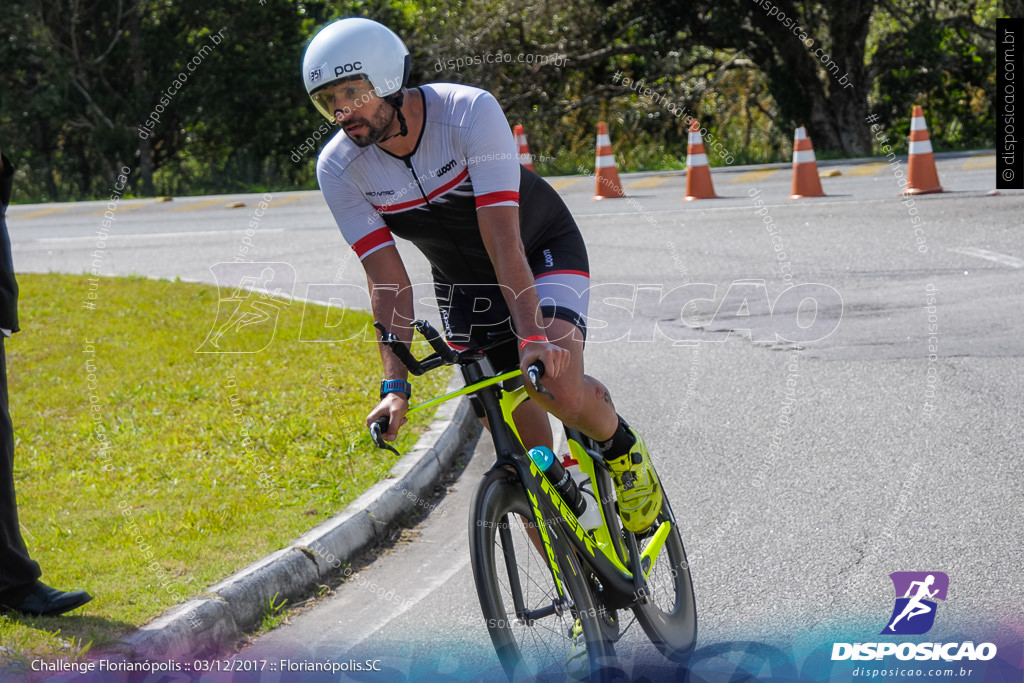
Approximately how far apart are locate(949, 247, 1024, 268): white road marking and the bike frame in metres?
6.40

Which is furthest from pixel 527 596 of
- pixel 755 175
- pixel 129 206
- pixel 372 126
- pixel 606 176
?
pixel 129 206

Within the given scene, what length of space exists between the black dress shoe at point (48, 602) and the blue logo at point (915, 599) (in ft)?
9.45

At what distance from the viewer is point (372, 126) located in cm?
339

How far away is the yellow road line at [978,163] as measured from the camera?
14438 millimetres

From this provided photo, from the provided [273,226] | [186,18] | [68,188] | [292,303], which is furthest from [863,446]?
[68,188]

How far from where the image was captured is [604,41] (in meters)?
20.2

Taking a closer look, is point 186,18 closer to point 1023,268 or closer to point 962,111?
point 962,111

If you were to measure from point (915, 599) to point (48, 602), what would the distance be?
310 cm

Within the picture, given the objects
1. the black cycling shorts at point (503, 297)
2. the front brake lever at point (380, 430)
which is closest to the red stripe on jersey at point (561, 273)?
the black cycling shorts at point (503, 297)

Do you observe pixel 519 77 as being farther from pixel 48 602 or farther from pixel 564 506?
pixel 564 506

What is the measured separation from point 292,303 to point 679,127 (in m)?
11.9

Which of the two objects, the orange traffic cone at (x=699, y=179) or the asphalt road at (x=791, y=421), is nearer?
the asphalt road at (x=791, y=421)

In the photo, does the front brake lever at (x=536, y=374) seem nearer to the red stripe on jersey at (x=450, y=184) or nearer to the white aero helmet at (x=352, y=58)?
the red stripe on jersey at (x=450, y=184)

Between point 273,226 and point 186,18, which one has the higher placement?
point 186,18
